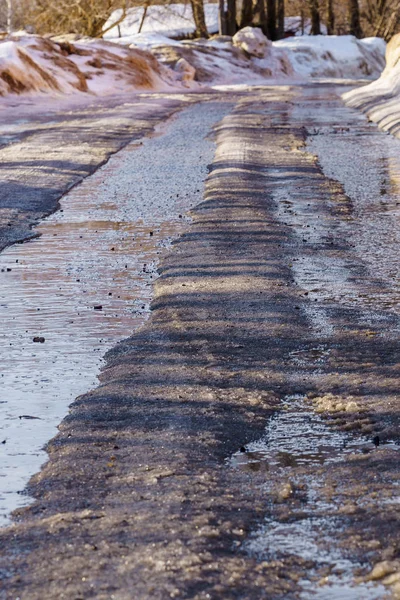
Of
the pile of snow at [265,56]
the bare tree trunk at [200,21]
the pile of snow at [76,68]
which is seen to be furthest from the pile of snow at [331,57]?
the pile of snow at [76,68]

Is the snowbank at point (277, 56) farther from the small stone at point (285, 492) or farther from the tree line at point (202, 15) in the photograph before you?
the small stone at point (285, 492)

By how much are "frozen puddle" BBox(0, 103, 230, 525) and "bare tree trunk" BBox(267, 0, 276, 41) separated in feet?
160

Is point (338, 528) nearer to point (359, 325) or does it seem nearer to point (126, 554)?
point (126, 554)

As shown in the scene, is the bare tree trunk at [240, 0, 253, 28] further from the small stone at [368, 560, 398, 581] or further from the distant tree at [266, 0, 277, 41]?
the small stone at [368, 560, 398, 581]

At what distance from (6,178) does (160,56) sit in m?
36.5

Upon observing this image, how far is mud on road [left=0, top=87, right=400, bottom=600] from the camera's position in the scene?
11.2ft

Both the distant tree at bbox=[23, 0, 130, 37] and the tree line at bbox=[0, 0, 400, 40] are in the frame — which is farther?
the tree line at bbox=[0, 0, 400, 40]

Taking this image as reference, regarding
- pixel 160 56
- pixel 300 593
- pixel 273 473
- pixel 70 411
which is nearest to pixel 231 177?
pixel 70 411

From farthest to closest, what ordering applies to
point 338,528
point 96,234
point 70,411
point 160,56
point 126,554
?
point 160,56
point 96,234
point 70,411
point 338,528
point 126,554

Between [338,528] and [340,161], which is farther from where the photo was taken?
[340,161]

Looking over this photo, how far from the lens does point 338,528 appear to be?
3.72m

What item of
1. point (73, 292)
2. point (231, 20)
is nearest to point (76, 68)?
point (231, 20)

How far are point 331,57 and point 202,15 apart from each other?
843cm

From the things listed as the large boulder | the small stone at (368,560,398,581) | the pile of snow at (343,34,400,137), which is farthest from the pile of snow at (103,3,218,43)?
the small stone at (368,560,398,581)
